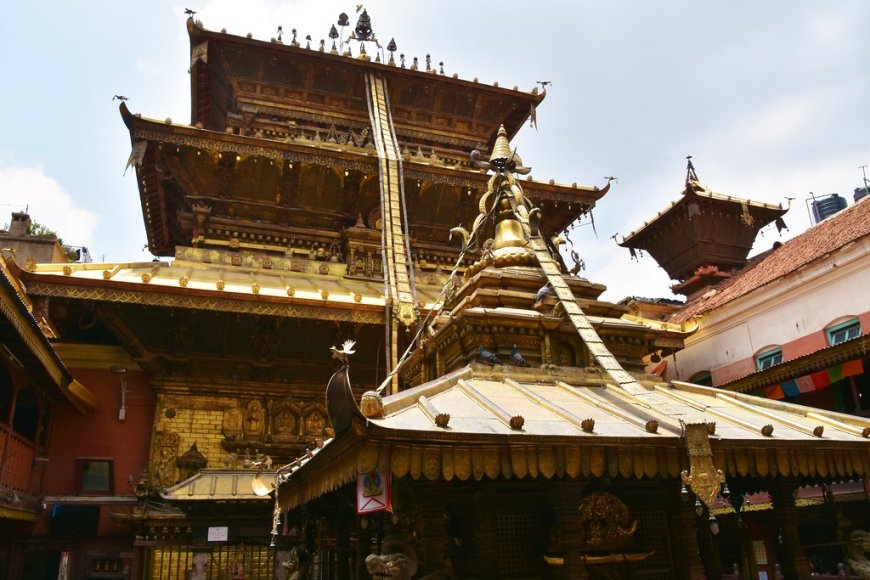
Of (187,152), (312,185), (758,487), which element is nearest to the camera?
(758,487)

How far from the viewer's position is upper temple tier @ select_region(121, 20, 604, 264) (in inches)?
581

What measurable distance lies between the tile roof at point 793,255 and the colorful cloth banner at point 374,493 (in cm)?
1246

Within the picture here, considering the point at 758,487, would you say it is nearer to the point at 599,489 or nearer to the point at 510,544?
the point at 599,489

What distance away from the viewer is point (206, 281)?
12.1m

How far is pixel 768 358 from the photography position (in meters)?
16.1

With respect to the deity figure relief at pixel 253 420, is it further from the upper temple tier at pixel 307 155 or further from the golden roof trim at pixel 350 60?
the golden roof trim at pixel 350 60

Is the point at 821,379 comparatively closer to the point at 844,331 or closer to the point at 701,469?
the point at 844,331

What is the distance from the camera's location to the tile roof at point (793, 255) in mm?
15047

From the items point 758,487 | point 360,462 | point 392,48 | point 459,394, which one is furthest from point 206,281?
point 392,48

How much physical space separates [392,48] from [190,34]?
5.80 m

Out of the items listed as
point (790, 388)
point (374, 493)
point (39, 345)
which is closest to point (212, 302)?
point (39, 345)

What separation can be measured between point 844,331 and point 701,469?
36.7 feet

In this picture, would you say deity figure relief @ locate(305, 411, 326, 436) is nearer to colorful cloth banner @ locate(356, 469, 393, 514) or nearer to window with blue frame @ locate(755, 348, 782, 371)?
colorful cloth banner @ locate(356, 469, 393, 514)

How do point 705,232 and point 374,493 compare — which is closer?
point 374,493
